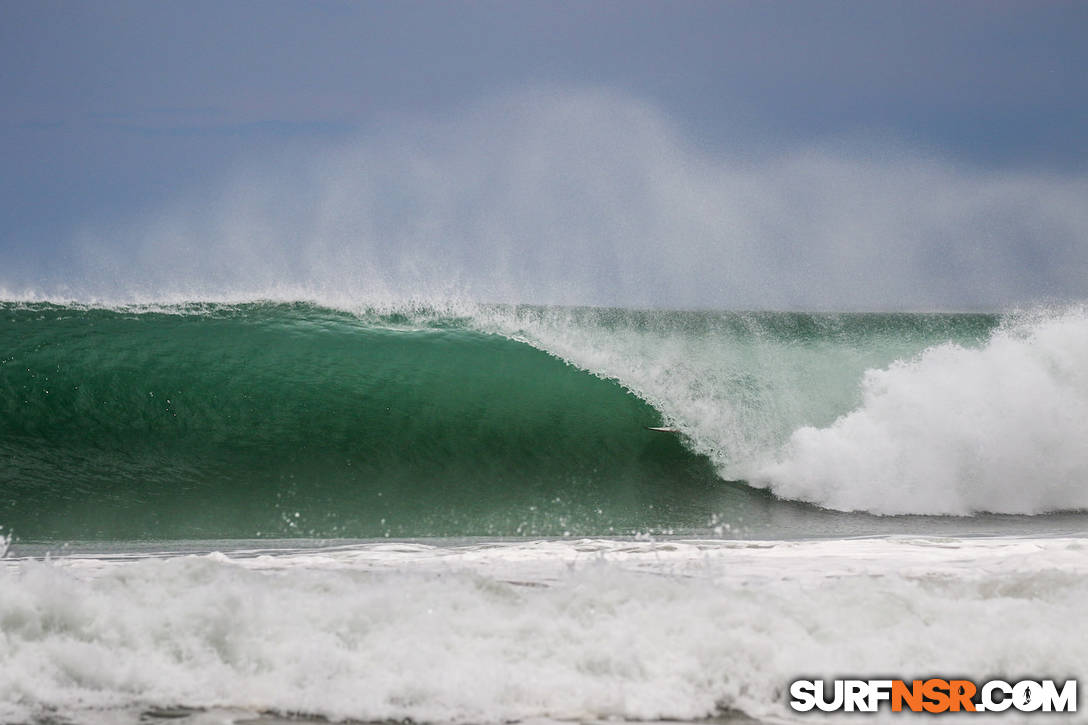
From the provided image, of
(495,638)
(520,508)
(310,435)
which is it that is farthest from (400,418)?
(495,638)

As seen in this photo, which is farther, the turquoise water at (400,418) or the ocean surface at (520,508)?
the turquoise water at (400,418)

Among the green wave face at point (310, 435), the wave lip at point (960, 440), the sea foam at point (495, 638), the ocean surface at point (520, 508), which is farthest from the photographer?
the wave lip at point (960, 440)

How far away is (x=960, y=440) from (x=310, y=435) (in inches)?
222

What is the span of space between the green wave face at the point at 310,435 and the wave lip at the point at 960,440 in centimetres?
81

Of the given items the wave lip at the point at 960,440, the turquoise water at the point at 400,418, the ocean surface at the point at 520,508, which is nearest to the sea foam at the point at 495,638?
the ocean surface at the point at 520,508

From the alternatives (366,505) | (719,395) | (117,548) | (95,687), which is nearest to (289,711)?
(95,687)

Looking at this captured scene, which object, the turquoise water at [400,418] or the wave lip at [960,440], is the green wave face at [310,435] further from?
the wave lip at [960,440]

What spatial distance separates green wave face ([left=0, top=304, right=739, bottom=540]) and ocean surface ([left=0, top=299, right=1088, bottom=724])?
0.12 ft

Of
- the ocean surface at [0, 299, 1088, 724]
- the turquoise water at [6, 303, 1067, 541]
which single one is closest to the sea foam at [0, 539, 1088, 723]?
the ocean surface at [0, 299, 1088, 724]

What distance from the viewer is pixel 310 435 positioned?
288 inches

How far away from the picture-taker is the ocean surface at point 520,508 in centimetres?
277

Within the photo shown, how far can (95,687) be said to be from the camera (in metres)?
2.72

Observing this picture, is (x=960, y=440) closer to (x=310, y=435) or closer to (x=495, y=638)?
(x=495, y=638)

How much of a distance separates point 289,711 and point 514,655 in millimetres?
753
